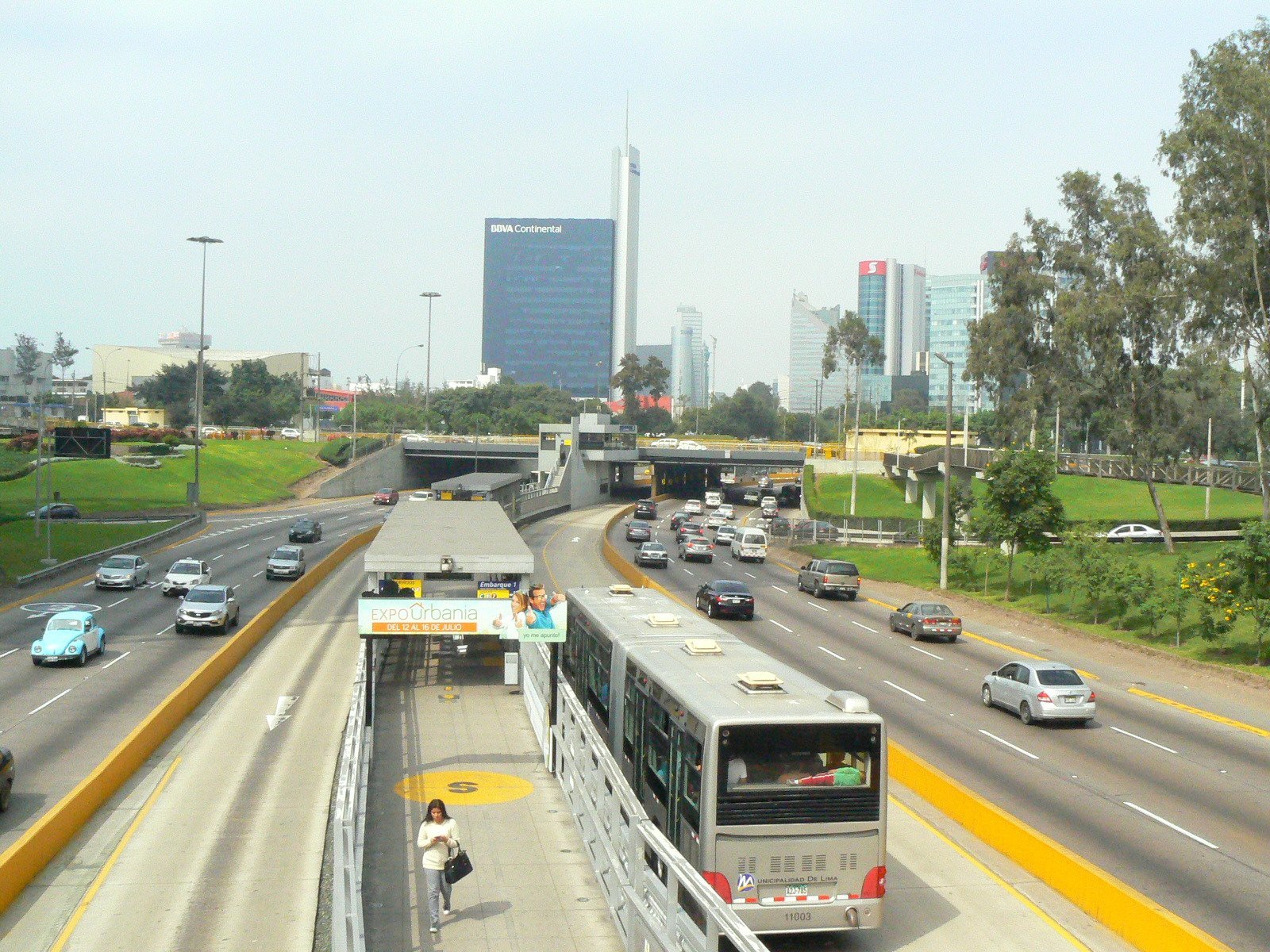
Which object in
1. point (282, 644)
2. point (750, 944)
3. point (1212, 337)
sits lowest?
point (282, 644)

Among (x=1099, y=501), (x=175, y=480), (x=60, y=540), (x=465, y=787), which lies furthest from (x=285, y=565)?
(x=1099, y=501)

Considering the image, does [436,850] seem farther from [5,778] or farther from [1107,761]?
[1107,761]

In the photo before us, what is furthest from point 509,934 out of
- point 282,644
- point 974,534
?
point 974,534

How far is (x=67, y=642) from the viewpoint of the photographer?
106 ft

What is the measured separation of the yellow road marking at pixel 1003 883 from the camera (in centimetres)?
1362

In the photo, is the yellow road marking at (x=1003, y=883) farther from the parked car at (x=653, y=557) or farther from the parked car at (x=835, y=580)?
the parked car at (x=653, y=557)

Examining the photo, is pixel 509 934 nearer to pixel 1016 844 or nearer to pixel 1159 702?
pixel 1016 844

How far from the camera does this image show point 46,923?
13.7 meters

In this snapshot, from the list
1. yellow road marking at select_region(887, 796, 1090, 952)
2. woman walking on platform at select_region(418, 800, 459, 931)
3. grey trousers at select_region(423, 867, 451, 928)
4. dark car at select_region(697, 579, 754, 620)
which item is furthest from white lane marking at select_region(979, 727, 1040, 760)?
dark car at select_region(697, 579, 754, 620)

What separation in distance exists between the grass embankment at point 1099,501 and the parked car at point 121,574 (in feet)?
132

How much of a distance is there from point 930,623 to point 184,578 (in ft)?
94.0

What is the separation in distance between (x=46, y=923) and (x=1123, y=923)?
12.2 m

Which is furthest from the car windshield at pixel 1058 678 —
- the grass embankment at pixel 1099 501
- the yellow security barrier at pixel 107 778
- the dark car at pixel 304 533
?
the dark car at pixel 304 533

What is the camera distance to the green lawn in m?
82.7
